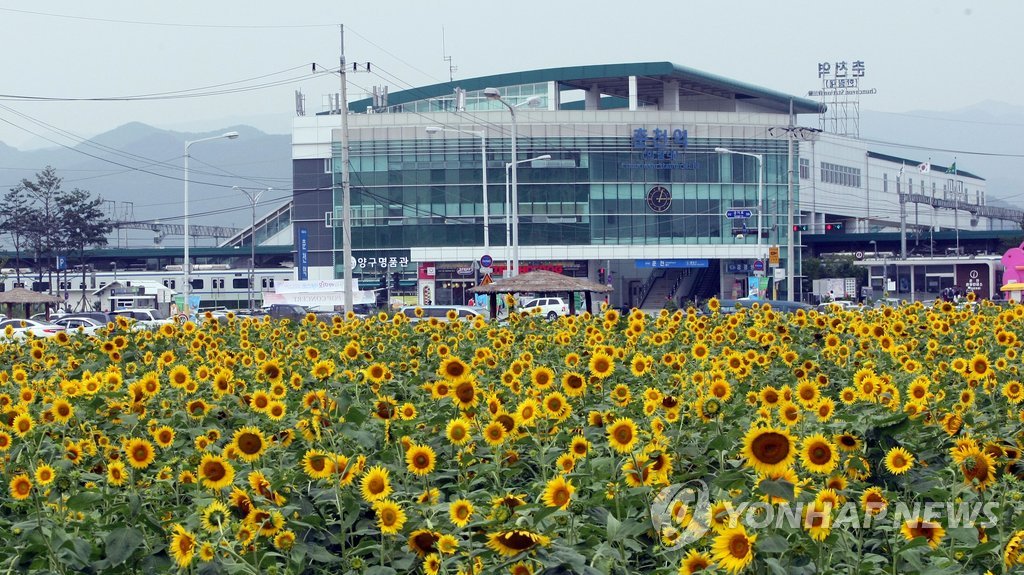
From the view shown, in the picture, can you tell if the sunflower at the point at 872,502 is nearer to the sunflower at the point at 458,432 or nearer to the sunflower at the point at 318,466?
the sunflower at the point at 458,432

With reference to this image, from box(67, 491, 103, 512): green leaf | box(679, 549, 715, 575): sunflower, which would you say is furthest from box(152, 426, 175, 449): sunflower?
box(679, 549, 715, 575): sunflower

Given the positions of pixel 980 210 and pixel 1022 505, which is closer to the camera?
pixel 1022 505

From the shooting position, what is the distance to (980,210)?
417ft

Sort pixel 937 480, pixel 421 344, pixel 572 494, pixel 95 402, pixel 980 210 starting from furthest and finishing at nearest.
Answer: pixel 980 210, pixel 421 344, pixel 95 402, pixel 937 480, pixel 572 494

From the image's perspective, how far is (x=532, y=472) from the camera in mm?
6059

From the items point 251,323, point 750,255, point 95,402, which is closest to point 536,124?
point 750,255

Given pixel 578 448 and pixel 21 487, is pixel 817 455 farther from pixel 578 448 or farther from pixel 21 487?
pixel 21 487

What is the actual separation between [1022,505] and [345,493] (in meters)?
2.70

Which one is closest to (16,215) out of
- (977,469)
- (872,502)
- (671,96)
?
(671,96)

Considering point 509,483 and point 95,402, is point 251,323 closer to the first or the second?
point 95,402

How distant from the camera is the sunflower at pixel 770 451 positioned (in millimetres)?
3699

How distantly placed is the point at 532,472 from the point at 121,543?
2.11 m

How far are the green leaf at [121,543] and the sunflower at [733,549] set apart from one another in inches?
95.5

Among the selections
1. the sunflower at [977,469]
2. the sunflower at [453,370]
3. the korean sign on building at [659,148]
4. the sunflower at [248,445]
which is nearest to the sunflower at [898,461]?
the sunflower at [977,469]
